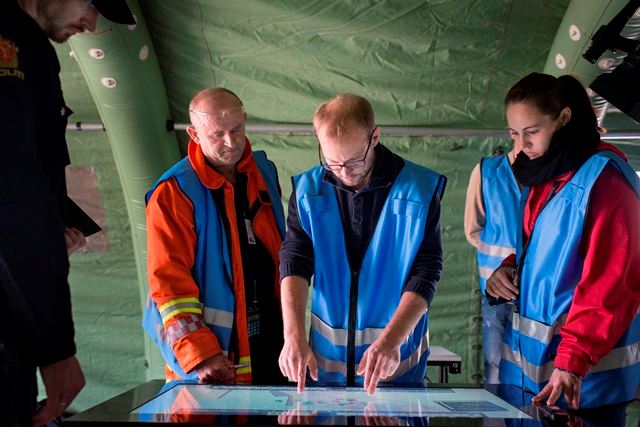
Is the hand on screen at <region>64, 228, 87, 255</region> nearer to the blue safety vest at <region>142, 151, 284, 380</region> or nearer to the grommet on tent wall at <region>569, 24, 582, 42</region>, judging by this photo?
the blue safety vest at <region>142, 151, 284, 380</region>

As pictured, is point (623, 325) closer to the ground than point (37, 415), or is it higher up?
higher up

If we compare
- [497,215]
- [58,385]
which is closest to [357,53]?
[497,215]

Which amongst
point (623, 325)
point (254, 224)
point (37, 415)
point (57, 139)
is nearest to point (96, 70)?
point (254, 224)

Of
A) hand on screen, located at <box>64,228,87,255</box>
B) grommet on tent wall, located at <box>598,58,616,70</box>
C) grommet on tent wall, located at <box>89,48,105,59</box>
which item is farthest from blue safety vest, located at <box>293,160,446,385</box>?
grommet on tent wall, located at <box>89,48,105,59</box>

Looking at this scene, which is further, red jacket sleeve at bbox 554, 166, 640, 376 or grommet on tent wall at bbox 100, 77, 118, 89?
grommet on tent wall at bbox 100, 77, 118, 89

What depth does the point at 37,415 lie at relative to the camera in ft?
4.79

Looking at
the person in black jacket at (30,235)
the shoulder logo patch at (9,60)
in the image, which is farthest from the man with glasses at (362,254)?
the shoulder logo patch at (9,60)

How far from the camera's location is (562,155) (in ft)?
6.60

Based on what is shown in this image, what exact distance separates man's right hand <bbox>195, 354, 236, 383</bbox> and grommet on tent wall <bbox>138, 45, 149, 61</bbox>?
197 cm

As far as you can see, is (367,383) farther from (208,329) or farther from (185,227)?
(185,227)

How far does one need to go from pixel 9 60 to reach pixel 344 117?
85 centimetres

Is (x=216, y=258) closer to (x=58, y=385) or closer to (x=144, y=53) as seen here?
(x=58, y=385)

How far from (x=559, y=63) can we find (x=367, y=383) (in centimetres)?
230

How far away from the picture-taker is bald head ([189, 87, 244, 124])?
2344 mm
